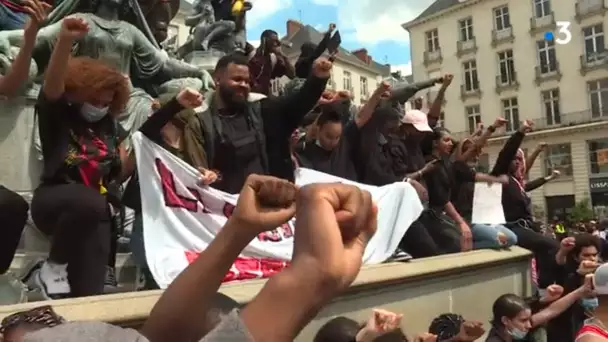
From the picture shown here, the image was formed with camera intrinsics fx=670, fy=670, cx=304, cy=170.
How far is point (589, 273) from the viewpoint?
4.62 meters

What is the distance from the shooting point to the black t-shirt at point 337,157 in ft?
16.7

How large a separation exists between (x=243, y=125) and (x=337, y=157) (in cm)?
125

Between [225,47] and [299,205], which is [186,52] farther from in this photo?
[299,205]

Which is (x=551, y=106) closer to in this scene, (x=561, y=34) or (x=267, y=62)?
(x=561, y=34)

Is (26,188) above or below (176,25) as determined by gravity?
below

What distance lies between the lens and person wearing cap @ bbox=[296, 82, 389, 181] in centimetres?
489

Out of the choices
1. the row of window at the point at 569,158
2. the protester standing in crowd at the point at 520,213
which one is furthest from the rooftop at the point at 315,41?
the protester standing in crowd at the point at 520,213

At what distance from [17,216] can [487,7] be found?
2036 inches

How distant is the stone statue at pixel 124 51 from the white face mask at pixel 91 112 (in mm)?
2312

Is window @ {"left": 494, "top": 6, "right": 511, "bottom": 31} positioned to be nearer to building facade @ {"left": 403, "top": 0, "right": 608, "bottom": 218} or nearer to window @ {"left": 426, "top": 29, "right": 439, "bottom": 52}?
building facade @ {"left": 403, "top": 0, "right": 608, "bottom": 218}

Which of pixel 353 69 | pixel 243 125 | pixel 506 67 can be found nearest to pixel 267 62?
pixel 243 125

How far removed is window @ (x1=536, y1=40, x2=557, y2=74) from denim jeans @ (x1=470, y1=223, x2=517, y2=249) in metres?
43.7

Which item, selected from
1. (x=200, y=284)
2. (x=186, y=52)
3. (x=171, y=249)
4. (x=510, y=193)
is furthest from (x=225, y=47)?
(x=200, y=284)

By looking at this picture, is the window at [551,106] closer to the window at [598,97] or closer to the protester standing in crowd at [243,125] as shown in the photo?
the window at [598,97]
